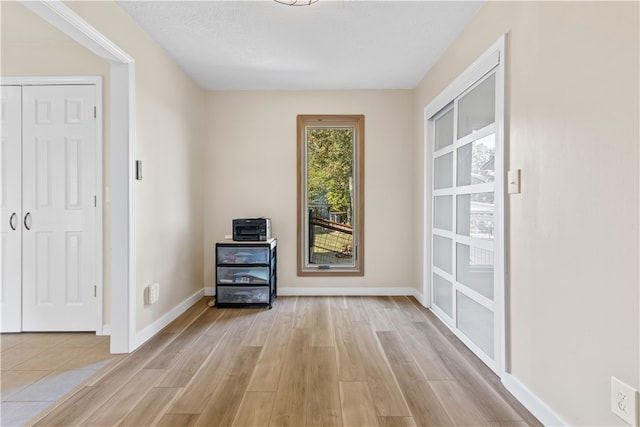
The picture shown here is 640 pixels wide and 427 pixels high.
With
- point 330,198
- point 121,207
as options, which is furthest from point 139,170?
point 330,198

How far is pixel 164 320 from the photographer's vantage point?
10.3ft

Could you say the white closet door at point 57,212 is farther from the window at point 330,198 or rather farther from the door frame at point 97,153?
the window at point 330,198

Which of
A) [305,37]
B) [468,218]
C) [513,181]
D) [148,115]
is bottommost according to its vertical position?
[468,218]

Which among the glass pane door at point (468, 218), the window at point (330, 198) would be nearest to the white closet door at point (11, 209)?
the window at point (330, 198)

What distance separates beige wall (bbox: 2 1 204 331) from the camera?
2.60 meters

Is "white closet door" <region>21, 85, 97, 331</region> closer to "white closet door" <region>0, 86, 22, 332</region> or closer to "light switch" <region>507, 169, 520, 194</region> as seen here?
"white closet door" <region>0, 86, 22, 332</region>

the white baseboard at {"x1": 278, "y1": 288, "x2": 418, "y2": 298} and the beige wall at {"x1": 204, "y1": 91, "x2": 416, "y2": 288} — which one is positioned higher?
the beige wall at {"x1": 204, "y1": 91, "x2": 416, "y2": 288}

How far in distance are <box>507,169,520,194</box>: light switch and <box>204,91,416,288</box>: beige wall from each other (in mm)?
2272

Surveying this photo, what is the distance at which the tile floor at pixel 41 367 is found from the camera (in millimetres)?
1892

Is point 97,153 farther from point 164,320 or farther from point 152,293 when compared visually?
point 164,320

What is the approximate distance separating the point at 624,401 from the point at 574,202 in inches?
30.5

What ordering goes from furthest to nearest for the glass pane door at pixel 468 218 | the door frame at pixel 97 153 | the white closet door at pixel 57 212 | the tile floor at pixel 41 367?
the white closet door at pixel 57 212 → the door frame at pixel 97 153 → the glass pane door at pixel 468 218 → the tile floor at pixel 41 367

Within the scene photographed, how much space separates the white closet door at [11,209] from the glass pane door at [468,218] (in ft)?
12.2

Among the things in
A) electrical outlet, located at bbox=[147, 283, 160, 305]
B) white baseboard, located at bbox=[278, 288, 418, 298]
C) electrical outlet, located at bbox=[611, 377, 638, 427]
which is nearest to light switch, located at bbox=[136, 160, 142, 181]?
electrical outlet, located at bbox=[147, 283, 160, 305]
